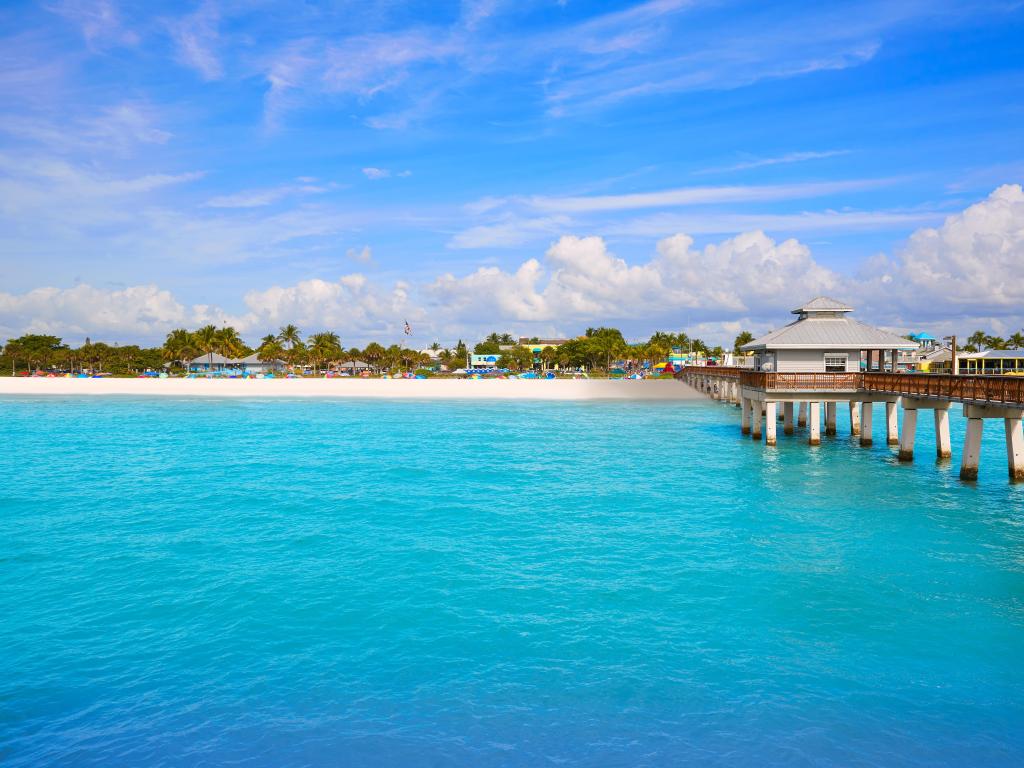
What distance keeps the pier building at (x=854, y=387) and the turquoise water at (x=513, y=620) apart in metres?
3.02

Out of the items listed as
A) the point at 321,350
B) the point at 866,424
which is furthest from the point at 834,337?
the point at 321,350

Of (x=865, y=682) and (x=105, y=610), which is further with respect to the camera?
(x=105, y=610)

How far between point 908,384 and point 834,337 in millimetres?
7410

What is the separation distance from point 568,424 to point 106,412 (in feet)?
148

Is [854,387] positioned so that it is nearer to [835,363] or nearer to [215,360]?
[835,363]

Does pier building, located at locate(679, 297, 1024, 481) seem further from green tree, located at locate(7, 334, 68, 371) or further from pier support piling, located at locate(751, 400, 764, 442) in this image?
green tree, located at locate(7, 334, 68, 371)

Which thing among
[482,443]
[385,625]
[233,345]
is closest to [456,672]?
[385,625]

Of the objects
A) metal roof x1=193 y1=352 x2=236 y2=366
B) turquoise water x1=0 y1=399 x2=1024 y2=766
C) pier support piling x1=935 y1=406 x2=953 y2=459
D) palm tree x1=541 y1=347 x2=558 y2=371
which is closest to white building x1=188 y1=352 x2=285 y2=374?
metal roof x1=193 y1=352 x2=236 y2=366

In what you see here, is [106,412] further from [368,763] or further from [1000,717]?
[1000,717]

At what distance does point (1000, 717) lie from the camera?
10.9 m

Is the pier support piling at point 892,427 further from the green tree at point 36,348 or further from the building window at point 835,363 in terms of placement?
the green tree at point 36,348

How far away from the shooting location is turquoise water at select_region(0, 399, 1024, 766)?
10320 millimetres

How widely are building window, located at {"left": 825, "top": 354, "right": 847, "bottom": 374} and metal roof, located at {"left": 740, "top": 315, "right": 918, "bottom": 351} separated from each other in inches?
33.6

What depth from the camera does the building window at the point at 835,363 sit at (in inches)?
1537
